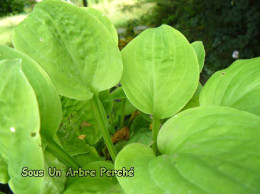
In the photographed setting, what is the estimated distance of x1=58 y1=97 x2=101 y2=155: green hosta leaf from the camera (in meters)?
0.37

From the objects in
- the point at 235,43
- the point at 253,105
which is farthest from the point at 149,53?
the point at 235,43

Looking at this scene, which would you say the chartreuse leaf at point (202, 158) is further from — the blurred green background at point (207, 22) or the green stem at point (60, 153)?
the blurred green background at point (207, 22)

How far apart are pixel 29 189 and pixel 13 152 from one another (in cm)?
4

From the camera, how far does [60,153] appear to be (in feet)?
0.96

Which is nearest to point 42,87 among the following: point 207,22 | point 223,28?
point 223,28

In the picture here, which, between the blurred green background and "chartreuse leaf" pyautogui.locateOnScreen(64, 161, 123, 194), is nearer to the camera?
"chartreuse leaf" pyautogui.locateOnScreen(64, 161, 123, 194)

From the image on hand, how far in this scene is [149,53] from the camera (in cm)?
31

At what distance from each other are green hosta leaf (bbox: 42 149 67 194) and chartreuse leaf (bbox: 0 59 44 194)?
3 cm

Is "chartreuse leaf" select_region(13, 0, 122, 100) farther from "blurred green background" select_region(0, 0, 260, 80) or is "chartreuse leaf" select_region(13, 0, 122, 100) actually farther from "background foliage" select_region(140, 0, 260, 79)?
"background foliage" select_region(140, 0, 260, 79)

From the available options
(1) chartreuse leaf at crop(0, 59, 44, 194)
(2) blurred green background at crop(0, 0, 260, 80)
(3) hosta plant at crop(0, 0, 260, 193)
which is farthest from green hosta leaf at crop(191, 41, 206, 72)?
(2) blurred green background at crop(0, 0, 260, 80)

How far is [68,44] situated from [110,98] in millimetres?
116

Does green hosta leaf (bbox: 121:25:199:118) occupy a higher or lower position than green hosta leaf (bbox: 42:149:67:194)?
higher

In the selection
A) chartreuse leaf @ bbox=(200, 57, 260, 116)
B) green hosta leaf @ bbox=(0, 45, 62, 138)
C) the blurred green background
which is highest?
green hosta leaf @ bbox=(0, 45, 62, 138)

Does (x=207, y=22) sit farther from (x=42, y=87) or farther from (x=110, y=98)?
(x=42, y=87)
